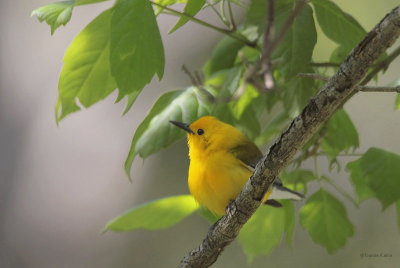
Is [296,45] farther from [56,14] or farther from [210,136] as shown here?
[210,136]

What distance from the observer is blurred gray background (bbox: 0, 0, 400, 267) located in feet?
16.0

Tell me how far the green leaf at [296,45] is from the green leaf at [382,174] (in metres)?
0.46

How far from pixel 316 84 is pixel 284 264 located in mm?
2807

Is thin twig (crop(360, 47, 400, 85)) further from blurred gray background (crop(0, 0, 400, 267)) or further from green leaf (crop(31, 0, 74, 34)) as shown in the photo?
blurred gray background (crop(0, 0, 400, 267))

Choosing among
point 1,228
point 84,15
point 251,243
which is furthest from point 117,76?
point 1,228

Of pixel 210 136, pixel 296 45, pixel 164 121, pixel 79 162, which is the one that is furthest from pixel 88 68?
pixel 79 162

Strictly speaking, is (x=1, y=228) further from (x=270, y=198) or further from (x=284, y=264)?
(x=270, y=198)

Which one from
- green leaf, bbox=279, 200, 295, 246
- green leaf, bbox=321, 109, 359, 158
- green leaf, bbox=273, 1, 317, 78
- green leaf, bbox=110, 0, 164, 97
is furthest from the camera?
green leaf, bbox=279, 200, 295, 246

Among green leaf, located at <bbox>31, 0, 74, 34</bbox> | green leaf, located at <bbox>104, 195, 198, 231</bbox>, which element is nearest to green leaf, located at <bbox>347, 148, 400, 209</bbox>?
green leaf, located at <bbox>104, 195, 198, 231</bbox>

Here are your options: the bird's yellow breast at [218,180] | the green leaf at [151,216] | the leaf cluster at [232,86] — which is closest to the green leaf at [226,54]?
the leaf cluster at [232,86]

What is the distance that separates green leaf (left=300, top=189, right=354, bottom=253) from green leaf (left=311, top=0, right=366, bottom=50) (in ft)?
2.00

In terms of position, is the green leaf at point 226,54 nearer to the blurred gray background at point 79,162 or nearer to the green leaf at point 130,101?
the green leaf at point 130,101

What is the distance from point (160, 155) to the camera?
5.04 m

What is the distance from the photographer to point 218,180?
2.77 m
